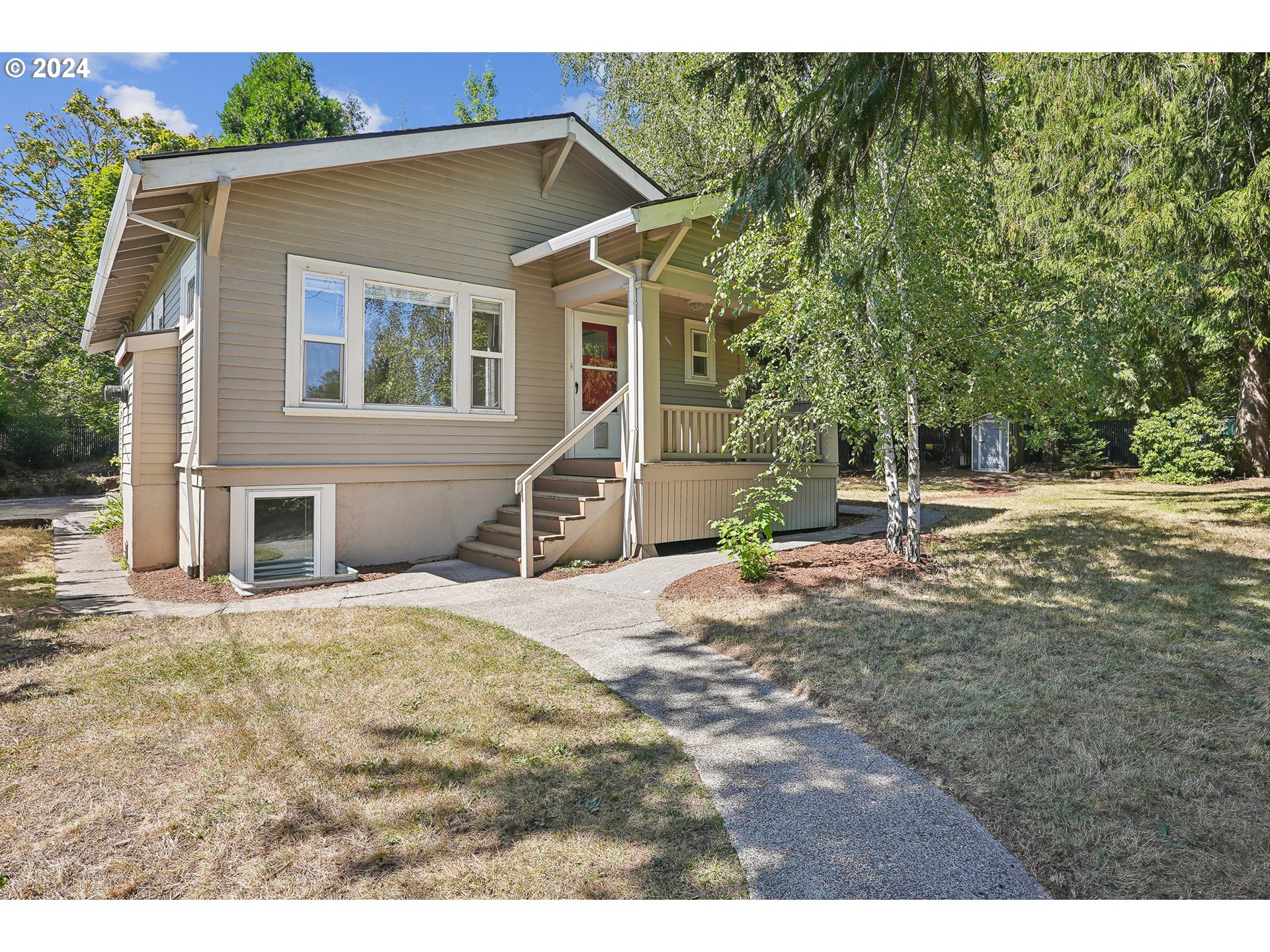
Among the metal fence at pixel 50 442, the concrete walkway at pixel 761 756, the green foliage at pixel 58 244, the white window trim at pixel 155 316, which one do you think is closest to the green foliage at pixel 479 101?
the green foliage at pixel 58 244

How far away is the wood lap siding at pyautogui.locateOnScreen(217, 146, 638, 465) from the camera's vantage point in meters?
7.00

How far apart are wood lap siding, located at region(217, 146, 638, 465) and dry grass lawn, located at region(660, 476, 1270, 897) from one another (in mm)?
3902

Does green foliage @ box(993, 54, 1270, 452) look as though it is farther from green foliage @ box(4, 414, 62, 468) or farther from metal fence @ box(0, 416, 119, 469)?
green foliage @ box(4, 414, 62, 468)

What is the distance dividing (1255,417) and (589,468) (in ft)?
46.2

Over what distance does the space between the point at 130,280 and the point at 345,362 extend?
17.1 feet

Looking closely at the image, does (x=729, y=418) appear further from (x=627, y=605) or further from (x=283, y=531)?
(x=283, y=531)

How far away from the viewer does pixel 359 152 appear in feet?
23.6

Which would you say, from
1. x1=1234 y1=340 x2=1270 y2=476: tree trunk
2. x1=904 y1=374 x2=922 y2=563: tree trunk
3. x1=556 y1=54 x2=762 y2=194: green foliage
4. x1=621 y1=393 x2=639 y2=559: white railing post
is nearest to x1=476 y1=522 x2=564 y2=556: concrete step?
x1=621 y1=393 x2=639 y2=559: white railing post

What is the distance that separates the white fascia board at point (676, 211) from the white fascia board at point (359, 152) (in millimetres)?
2323

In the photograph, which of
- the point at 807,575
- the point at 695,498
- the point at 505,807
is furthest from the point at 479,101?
the point at 505,807

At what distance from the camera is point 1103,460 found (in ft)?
64.3

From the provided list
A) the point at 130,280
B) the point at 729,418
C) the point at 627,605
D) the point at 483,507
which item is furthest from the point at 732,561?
the point at 130,280

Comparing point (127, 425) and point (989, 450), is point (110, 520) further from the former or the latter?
point (989, 450)

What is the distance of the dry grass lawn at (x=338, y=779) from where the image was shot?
2.27 metres
